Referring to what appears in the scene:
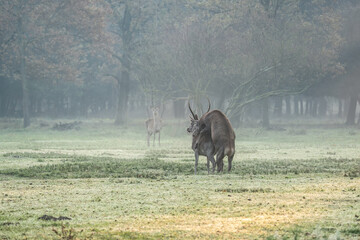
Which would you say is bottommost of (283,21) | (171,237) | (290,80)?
(171,237)

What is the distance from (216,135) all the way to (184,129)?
33118mm

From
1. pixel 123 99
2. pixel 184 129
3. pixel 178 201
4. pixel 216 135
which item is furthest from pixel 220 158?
pixel 123 99

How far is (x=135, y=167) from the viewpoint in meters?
21.7

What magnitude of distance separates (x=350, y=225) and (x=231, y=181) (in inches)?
266

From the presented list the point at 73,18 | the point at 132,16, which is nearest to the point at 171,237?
the point at 73,18

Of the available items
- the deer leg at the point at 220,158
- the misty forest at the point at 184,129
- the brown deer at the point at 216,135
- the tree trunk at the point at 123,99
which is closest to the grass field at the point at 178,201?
the misty forest at the point at 184,129

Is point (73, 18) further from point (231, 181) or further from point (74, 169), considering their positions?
point (231, 181)

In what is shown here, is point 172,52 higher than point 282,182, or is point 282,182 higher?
point 172,52

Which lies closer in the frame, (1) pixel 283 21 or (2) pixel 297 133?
(2) pixel 297 133

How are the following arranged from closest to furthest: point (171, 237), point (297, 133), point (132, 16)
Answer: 1. point (171, 237)
2. point (297, 133)
3. point (132, 16)

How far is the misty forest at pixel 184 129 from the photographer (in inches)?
439

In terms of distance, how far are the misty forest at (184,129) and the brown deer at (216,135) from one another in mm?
42

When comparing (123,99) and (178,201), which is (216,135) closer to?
(178,201)

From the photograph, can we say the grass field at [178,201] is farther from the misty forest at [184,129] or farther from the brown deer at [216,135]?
the brown deer at [216,135]
